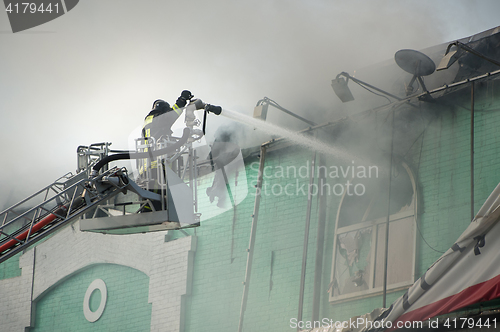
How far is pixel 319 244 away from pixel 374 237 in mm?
949

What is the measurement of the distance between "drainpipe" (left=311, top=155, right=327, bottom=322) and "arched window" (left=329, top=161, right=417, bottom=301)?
0.23 metres

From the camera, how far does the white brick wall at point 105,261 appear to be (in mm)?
11422

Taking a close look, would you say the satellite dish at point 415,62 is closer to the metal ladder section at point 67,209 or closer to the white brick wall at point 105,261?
the metal ladder section at point 67,209

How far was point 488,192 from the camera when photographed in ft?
Answer: 27.0

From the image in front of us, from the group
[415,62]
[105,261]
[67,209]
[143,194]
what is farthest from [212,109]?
[105,261]

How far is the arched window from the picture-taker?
902 centimetres

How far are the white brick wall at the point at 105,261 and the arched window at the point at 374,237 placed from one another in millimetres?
3044

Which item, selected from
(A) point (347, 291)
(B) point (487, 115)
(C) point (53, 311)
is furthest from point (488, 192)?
(C) point (53, 311)

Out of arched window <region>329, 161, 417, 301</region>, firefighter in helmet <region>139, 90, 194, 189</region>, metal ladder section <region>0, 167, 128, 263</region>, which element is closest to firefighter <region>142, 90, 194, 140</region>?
firefighter in helmet <region>139, 90, 194, 189</region>

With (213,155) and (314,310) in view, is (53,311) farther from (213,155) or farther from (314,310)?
(314,310)

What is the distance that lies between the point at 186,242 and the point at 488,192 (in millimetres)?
5561

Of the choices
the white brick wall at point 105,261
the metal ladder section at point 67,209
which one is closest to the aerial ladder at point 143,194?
the metal ladder section at point 67,209

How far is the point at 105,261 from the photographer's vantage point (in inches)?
502

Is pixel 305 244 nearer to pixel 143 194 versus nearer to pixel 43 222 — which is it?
pixel 143 194
